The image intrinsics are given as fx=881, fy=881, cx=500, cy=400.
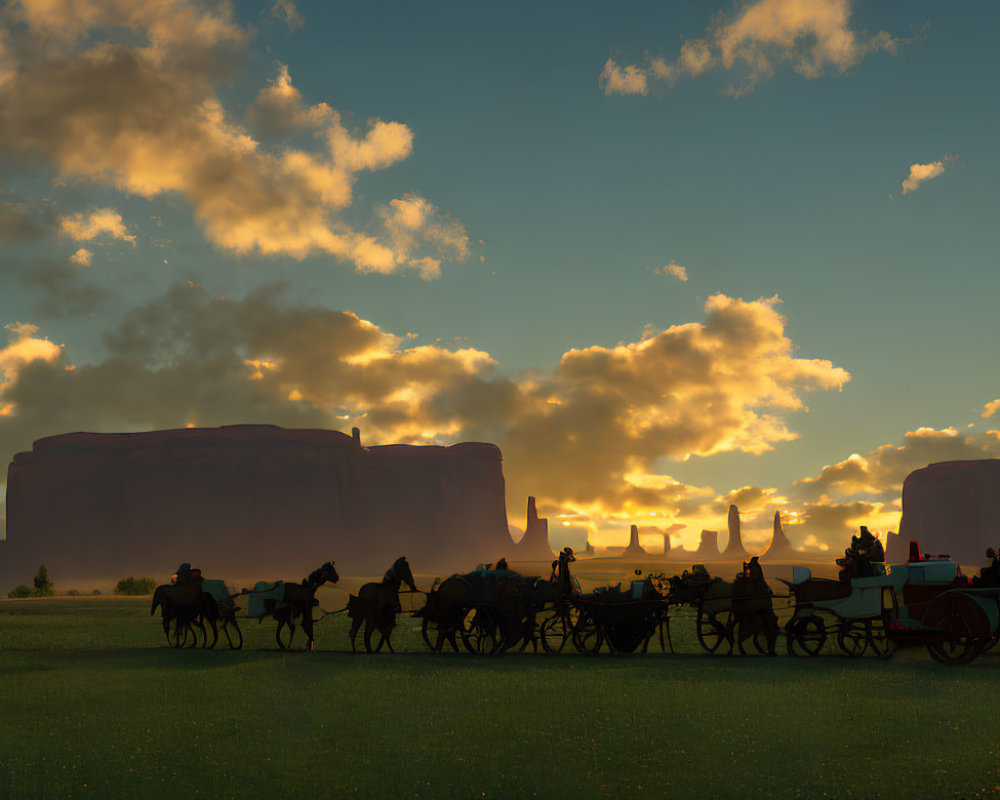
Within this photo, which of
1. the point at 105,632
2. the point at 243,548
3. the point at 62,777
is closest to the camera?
the point at 62,777

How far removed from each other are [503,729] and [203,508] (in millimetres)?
101928

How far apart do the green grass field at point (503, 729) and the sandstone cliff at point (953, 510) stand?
397 feet

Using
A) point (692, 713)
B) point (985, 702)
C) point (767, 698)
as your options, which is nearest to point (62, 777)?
point (692, 713)

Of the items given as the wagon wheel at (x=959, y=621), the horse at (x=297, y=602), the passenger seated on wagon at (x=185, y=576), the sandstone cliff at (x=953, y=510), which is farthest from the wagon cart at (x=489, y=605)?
the sandstone cliff at (x=953, y=510)

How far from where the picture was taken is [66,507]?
10744cm

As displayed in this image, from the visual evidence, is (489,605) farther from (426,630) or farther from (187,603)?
(187,603)

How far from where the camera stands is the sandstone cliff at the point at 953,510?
4754 inches

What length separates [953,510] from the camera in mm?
124625

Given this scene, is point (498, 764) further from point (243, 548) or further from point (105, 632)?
point (243, 548)

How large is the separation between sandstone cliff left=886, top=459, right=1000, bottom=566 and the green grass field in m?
121

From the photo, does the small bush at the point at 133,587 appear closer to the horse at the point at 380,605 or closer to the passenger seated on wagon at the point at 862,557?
the horse at the point at 380,605

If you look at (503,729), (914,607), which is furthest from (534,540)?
(503,729)

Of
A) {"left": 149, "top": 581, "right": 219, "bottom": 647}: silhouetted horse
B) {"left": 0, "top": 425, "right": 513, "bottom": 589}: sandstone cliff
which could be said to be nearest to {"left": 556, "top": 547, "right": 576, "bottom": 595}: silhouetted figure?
{"left": 149, "top": 581, "right": 219, "bottom": 647}: silhouetted horse

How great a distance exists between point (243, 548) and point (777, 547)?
332ft
